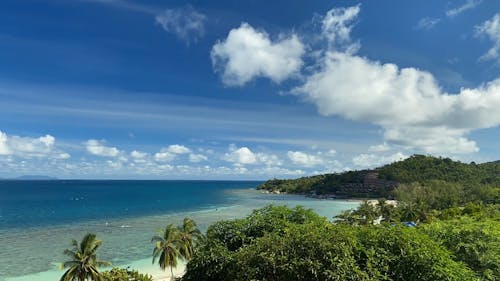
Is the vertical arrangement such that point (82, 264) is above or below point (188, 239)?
below

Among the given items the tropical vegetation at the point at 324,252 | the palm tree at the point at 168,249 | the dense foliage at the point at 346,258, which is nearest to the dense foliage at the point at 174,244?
the palm tree at the point at 168,249

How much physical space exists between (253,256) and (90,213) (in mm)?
96923

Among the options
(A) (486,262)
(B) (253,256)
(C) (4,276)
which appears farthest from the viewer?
(C) (4,276)

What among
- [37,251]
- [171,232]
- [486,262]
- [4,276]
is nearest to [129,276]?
[171,232]

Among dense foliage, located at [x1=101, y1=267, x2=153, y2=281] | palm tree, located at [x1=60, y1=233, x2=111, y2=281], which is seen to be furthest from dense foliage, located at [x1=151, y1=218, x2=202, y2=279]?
dense foliage, located at [x1=101, y1=267, x2=153, y2=281]

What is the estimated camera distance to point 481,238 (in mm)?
23625

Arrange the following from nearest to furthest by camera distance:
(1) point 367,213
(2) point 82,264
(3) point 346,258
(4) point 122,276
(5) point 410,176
Result: (3) point 346,258, (4) point 122,276, (2) point 82,264, (1) point 367,213, (5) point 410,176

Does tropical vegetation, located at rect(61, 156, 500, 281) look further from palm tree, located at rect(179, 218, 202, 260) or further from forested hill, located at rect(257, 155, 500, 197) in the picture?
forested hill, located at rect(257, 155, 500, 197)

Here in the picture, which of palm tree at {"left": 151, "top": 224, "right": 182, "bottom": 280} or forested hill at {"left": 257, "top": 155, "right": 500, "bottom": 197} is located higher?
forested hill at {"left": 257, "top": 155, "right": 500, "bottom": 197}

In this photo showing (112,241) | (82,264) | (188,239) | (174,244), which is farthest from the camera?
(112,241)

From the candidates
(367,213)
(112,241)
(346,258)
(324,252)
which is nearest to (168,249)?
(324,252)

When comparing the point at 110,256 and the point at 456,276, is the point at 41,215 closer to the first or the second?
the point at 110,256

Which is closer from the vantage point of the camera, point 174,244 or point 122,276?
point 122,276

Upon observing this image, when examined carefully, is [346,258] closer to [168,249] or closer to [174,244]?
[168,249]
